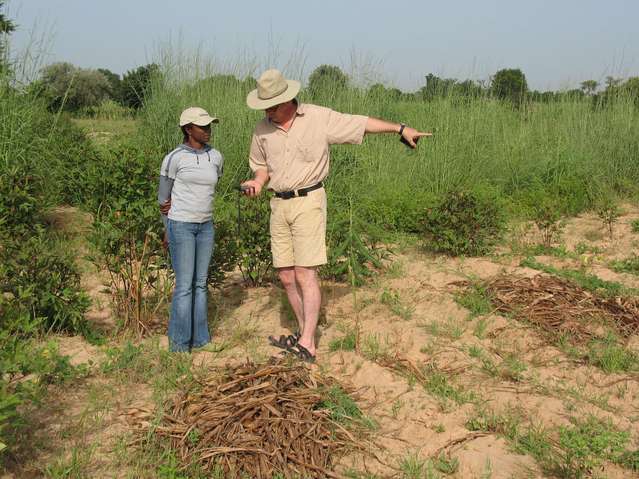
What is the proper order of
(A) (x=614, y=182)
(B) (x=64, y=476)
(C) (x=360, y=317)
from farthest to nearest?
(A) (x=614, y=182), (C) (x=360, y=317), (B) (x=64, y=476)

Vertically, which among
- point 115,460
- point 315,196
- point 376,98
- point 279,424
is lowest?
point 115,460

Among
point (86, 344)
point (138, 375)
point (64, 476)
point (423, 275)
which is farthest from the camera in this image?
point (423, 275)

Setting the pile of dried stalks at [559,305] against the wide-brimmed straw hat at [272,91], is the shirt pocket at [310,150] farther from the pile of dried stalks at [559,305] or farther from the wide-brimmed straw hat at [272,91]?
the pile of dried stalks at [559,305]

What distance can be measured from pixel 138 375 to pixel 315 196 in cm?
158

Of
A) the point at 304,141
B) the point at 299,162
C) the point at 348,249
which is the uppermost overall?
the point at 304,141

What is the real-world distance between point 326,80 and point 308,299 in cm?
632

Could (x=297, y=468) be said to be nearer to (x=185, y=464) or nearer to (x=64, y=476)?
(x=185, y=464)

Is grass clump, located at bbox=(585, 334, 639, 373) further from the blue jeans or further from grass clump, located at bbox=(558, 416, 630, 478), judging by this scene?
the blue jeans

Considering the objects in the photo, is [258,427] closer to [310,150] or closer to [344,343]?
[344,343]

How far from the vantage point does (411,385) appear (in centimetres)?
374

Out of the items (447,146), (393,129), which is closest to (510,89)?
(447,146)

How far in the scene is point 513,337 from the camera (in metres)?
4.42

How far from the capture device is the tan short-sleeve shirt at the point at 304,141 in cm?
391

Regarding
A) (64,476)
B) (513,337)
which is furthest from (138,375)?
(513,337)
